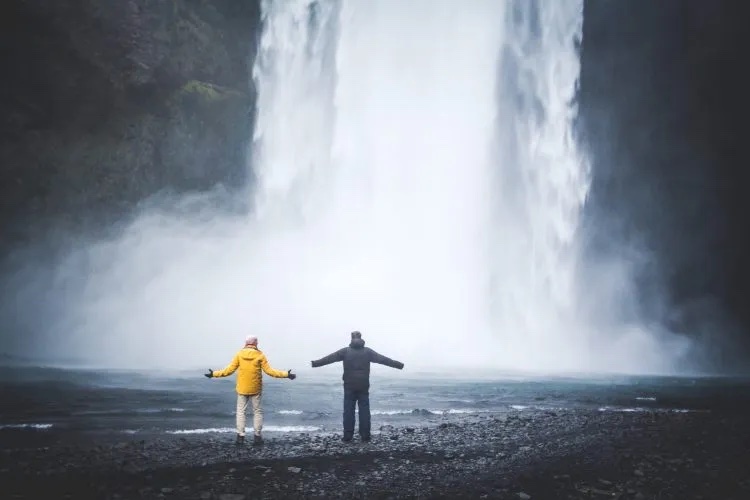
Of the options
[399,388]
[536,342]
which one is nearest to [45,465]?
[399,388]

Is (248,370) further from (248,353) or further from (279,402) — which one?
(279,402)

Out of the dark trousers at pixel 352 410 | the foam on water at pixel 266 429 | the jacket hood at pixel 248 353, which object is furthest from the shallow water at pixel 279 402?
the jacket hood at pixel 248 353

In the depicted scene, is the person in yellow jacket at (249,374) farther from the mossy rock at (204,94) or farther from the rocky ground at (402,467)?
the mossy rock at (204,94)

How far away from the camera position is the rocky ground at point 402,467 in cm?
686

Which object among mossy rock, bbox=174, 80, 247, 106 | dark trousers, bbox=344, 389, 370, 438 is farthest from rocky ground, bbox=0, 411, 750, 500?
mossy rock, bbox=174, 80, 247, 106

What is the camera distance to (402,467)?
8188 mm

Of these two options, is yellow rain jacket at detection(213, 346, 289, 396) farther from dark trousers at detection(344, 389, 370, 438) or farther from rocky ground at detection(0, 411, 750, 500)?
dark trousers at detection(344, 389, 370, 438)

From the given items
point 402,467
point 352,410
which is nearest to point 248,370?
point 352,410

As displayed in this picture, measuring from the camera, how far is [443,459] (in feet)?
29.3

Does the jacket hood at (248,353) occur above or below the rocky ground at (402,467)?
above

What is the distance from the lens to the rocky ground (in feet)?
22.5

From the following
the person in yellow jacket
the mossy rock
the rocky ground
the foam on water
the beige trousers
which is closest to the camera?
the rocky ground

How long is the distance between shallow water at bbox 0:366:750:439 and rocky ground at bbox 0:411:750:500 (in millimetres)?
2905

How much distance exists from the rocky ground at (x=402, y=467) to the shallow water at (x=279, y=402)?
2.91 m
